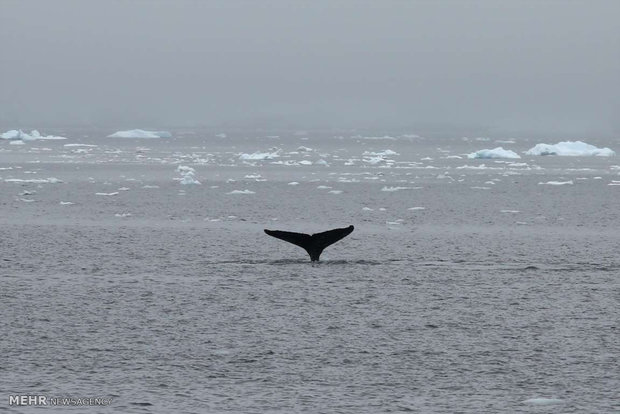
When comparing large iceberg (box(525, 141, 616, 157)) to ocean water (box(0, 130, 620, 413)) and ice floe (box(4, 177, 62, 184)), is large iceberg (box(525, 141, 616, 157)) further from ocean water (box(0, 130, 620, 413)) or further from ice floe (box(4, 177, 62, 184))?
ocean water (box(0, 130, 620, 413))

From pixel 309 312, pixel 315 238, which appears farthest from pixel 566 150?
pixel 309 312

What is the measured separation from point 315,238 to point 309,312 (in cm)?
459

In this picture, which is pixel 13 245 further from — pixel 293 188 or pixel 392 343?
pixel 293 188

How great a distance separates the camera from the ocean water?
1055cm

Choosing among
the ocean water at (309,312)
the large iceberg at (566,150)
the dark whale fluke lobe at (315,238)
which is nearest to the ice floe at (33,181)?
the ocean water at (309,312)

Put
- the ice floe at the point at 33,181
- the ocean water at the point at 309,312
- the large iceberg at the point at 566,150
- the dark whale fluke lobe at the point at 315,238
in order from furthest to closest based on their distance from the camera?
1. the large iceberg at the point at 566,150
2. the ice floe at the point at 33,181
3. the dark whale fluke lobe at the point at 315,238
4. the ocean water at the point at 309,312

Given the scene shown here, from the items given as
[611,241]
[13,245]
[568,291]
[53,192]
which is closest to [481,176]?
[53,192]

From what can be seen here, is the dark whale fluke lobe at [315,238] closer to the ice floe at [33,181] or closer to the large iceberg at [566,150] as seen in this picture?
the ice floe at [33,181]

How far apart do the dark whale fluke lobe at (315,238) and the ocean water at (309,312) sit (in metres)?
0.34

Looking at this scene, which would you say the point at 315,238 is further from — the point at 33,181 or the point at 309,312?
the point at 33,181

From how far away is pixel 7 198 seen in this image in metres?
41.1

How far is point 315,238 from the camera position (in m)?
19.7

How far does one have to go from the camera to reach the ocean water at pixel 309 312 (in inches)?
415

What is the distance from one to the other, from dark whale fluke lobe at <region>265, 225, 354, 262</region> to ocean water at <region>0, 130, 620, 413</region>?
1.12 feet
